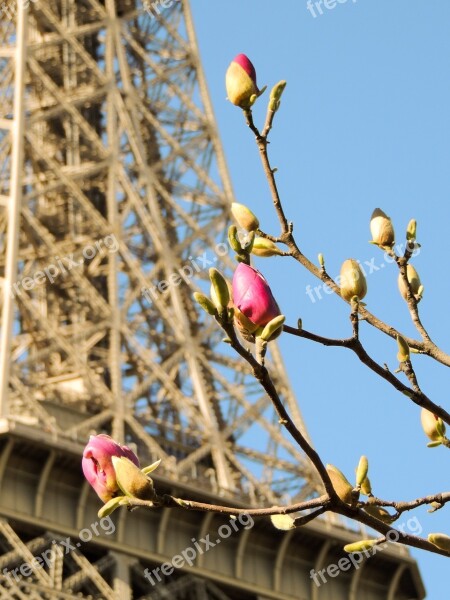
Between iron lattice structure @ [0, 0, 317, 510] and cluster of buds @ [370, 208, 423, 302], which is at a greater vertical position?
iron lattice structure @ [0, 0, 317, 510]

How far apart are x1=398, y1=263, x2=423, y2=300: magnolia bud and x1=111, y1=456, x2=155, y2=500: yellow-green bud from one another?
4.38 feet

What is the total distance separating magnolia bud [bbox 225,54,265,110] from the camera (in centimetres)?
594

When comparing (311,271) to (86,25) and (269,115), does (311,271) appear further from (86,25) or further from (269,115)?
(86,25)

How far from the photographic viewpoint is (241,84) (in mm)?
5969

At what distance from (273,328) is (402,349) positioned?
2.23 feet

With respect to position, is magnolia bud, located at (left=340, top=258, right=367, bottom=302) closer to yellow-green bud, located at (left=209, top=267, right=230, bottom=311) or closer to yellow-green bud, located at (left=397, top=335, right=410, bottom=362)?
yellow-green bud, located at (left=397, top=335, right=410, bottom=362)

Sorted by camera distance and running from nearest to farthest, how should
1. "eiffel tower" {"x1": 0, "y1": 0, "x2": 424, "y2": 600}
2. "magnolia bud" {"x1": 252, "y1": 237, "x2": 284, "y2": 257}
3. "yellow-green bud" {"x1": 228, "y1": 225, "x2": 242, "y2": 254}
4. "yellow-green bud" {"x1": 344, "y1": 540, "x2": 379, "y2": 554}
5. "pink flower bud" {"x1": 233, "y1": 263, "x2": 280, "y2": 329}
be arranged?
"yellow-green bud" {"x1": 228, "y1": 225, "x2": 242, "y2": 254}, "pink flower bud" {"x1": 233, "y1": 263, "x2": 280, "y2": 329}, "yellow-green bud" {"x1": 344, "y1": 540, "x2": 379, "y2": 554}, "magnolia bud" {"x1": 252, "y1": 237, "x2": 284, "y2": 257}, "eiffel tower" {"x1": 0, "y1": 0, "x2": 424, "y2": 600}

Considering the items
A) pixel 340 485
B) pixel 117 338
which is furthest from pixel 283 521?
pixel 117 338

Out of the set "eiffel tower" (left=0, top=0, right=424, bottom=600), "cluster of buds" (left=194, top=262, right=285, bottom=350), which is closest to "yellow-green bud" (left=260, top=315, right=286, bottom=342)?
"cluster of buds" (left=194, top=262, right=285, bottom=350)

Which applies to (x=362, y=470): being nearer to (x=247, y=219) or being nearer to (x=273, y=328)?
(x=273, y=328)

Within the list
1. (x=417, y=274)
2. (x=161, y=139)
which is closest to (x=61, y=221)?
(x=161, y=139)

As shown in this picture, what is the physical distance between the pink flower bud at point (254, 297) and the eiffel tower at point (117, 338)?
1032 inches

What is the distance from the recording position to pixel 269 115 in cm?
600

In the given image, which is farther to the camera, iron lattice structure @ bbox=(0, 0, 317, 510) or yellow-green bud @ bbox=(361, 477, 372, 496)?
iron lattice structure @ bbox=(0, 0, 317, 510)
